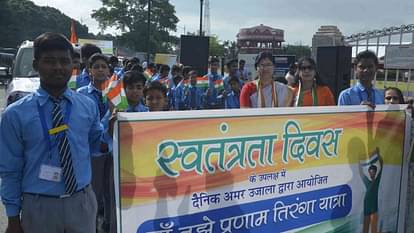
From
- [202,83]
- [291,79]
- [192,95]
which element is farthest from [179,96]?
[291,79]

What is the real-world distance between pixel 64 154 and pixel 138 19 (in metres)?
77.7

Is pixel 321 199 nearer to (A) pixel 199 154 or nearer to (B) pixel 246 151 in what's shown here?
(B) pixel 246 151

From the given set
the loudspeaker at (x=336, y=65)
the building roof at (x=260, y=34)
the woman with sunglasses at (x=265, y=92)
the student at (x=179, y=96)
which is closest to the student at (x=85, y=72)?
the woman with sunglasses at (x=265, y=92)

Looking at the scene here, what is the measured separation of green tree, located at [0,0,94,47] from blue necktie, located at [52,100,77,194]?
55.3m

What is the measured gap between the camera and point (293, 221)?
11.3ft

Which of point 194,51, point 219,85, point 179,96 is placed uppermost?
point 194,51

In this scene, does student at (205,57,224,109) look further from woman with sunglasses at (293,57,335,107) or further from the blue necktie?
the blue necktie

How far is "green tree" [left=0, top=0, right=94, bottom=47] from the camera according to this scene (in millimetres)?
55594

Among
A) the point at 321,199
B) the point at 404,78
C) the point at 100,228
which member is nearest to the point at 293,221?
the point at 321,199

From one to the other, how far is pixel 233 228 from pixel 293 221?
0.55m

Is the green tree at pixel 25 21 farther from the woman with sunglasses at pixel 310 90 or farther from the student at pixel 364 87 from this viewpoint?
the student at pixel 364 87

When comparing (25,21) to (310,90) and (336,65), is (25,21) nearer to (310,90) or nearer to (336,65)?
(336,65)

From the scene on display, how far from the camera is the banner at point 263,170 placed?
2.80 meters

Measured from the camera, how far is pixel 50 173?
8.10ft
